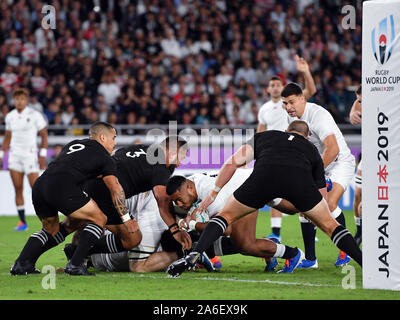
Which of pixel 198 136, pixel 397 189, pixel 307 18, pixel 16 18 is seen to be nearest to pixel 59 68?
pixel 16 18

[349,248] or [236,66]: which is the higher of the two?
[236,66]

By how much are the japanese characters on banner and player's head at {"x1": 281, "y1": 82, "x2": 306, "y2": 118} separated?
2523mm

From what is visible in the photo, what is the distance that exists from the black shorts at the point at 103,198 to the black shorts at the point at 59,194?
1.54 ft

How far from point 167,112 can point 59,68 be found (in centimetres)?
316

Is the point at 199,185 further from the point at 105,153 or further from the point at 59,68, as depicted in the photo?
the point at 59,68

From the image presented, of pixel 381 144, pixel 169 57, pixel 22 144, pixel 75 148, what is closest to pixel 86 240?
pixel 75 148

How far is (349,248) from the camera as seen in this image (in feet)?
26.7

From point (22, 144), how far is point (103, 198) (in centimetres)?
706

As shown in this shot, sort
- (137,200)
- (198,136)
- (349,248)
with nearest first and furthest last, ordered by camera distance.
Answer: (349,248) < (137,200) < (198,136)

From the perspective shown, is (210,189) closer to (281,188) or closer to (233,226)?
(233,226)

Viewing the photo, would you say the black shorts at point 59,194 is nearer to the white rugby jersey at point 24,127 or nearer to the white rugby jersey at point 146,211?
the white rugby jersey at point 146,211

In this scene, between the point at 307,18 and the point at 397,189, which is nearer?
the point at 397,189

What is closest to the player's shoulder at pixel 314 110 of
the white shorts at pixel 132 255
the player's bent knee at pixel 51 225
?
the white shorts at pixel 132 255

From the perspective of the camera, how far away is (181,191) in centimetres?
893
